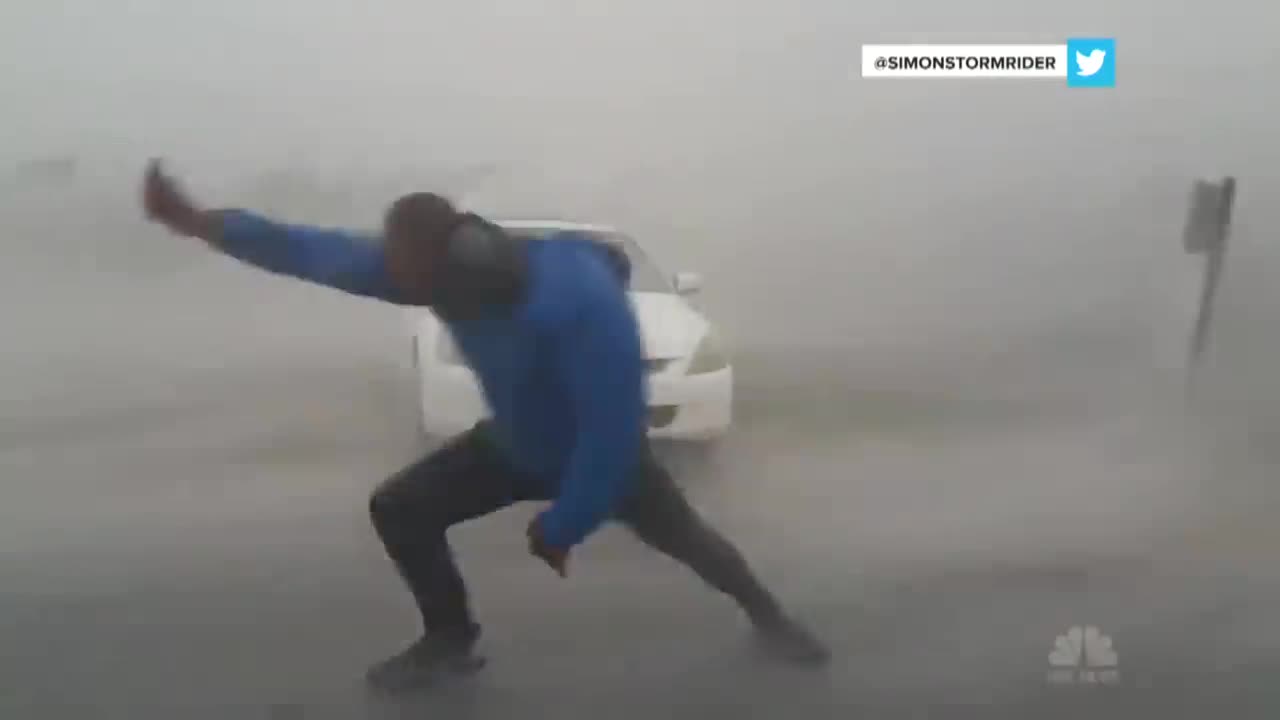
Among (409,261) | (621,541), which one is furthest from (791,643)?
(409,261)

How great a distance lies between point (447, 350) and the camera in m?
1.30

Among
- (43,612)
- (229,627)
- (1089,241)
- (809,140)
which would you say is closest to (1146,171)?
(1089,241)

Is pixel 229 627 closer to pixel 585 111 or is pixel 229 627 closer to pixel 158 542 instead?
pixel 158 542

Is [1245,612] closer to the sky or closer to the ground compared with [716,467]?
closer to the ground

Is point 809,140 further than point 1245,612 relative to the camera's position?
No

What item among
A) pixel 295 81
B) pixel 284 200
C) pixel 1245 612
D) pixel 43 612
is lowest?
pixel 1245 612

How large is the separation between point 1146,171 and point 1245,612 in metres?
0.68

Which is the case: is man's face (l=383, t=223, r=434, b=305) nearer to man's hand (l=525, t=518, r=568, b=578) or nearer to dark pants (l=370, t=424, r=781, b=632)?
dark pants (l=370, t=424, r=781, b=632)

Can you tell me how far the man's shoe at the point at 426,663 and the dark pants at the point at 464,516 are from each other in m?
0.02

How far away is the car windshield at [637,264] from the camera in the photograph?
4.22 ft

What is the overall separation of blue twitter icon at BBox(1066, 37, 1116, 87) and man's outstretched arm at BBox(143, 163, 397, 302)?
3.14 ft

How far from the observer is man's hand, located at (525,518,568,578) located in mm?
1340

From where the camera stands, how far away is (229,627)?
1380 millimetres

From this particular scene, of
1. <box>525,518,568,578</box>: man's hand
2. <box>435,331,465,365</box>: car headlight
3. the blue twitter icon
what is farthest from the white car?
the blue twitter icon
